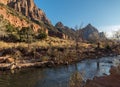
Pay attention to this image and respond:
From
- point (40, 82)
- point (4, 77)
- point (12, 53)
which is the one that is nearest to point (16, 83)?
point (40, 82)

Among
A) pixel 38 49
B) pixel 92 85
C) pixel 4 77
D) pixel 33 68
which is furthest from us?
pixel 38 49

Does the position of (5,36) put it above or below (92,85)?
above

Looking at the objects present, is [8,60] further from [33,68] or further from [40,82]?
[40,82]

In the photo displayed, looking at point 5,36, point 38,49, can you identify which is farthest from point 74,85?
point 5,36

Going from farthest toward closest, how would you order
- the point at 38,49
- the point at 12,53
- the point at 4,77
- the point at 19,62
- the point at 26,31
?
the point at 26,31, the point at 38,49, the point at 12,53, the point at 19,62, the point at 4,77

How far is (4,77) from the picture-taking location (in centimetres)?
3186

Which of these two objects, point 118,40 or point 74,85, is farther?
point 118,40

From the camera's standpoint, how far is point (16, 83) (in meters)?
27.6

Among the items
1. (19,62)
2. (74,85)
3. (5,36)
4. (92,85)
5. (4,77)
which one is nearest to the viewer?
(92,85)

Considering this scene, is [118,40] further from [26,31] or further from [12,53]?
[12,53]

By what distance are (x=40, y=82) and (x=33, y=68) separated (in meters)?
12.3

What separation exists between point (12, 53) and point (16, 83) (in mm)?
23520

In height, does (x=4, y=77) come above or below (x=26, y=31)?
below

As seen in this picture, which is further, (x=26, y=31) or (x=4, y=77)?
(x=26, y=31)
